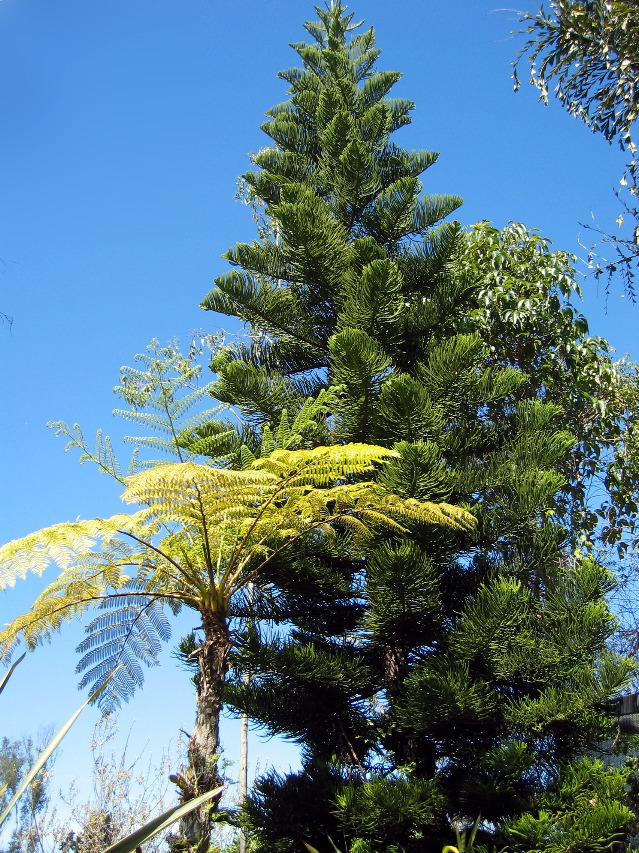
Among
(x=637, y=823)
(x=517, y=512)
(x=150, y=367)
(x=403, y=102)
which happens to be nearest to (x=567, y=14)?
(x=403, y=102)

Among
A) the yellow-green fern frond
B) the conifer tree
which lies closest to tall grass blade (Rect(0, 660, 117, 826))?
the yellow-green fern frond

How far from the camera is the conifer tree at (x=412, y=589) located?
13.7 ft

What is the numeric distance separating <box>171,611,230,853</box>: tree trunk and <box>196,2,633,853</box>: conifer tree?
63 cm

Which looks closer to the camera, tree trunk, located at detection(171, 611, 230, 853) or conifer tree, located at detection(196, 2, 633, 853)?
tree trunk, located at detection(171, 611, 230, 853)

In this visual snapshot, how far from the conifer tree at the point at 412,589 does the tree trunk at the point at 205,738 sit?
2.07ft

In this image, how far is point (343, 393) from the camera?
5.29 metres

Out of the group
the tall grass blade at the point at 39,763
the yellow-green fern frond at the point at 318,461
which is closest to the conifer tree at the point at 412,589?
the yellow-green fern frond at the point at 318,461

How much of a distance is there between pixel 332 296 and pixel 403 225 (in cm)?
87

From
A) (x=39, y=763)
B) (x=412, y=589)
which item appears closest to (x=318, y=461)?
(x=412, y=589)

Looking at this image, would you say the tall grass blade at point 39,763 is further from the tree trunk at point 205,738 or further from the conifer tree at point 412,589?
the conifer tree at point 412,589

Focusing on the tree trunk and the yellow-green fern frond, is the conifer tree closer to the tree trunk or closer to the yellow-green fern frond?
the yellow-green fern frond

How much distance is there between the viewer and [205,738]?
3666 millimetres

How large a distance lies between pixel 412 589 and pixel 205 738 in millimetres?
1403

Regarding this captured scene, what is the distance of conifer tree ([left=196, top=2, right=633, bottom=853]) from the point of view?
4.17m
